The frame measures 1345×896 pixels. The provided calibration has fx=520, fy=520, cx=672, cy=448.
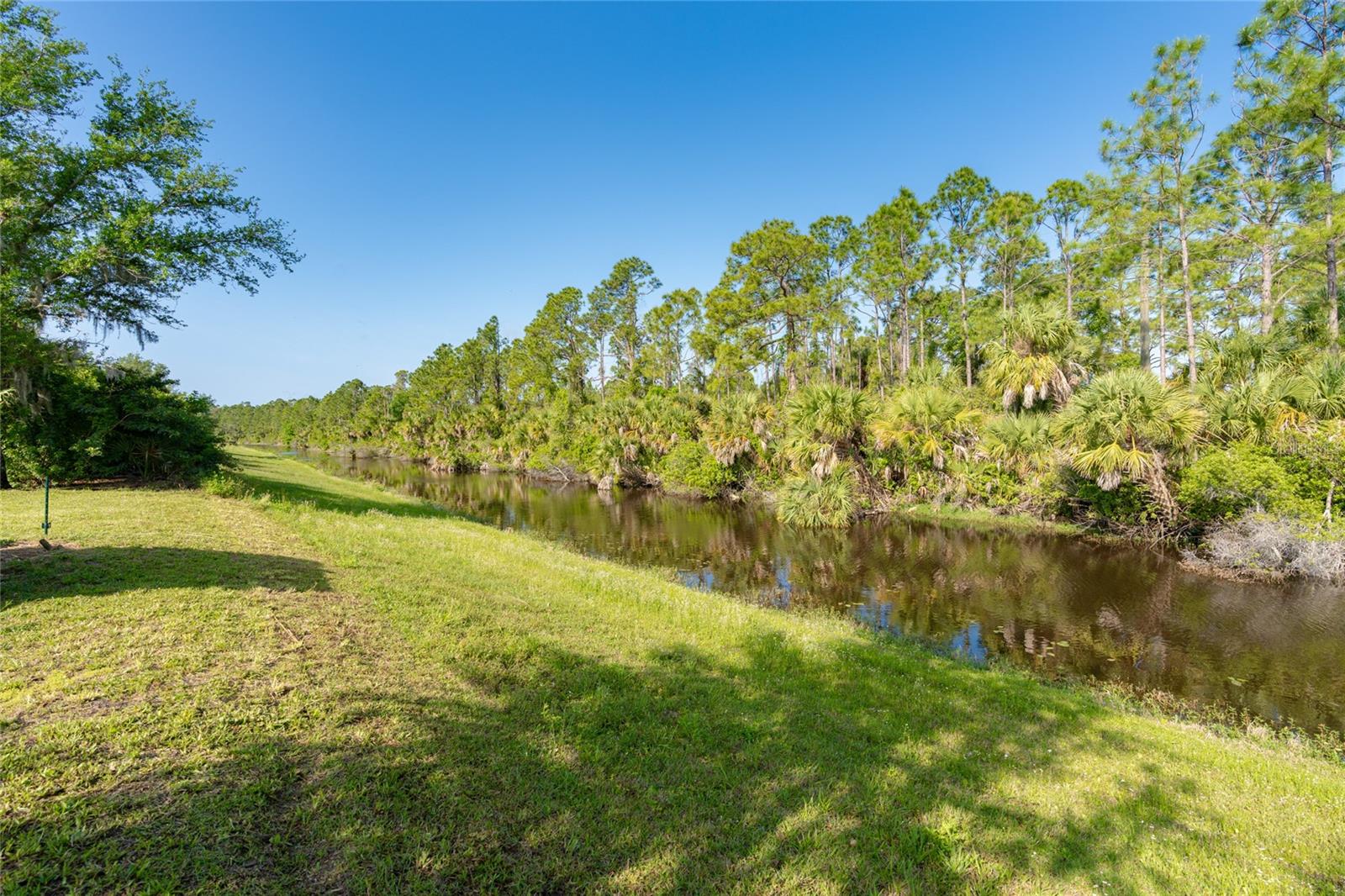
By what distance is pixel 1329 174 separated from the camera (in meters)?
19.0

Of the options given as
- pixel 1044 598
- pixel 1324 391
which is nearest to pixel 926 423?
pixel 1324 391

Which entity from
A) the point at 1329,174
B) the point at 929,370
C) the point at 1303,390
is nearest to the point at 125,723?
the point at 1303,390

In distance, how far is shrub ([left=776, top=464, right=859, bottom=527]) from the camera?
22.0 m

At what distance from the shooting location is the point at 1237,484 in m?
14.0

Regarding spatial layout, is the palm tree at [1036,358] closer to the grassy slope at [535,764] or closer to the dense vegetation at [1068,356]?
the dense vegetation at [1068,356]

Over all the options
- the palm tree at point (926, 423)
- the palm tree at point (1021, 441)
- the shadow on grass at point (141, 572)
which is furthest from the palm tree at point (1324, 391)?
the shadow on grass at point (141, 572)

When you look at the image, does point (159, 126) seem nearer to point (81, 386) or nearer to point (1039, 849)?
point (81, 386)

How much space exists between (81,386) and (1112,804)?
22632 mm

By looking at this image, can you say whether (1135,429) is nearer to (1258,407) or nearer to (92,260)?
(1258,407)

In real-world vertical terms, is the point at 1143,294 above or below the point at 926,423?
above

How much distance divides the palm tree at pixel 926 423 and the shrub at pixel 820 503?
2.70 metres

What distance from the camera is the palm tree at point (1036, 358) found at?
21.0 metres

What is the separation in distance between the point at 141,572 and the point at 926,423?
80.6ft

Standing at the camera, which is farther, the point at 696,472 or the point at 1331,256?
the point at 696,472
